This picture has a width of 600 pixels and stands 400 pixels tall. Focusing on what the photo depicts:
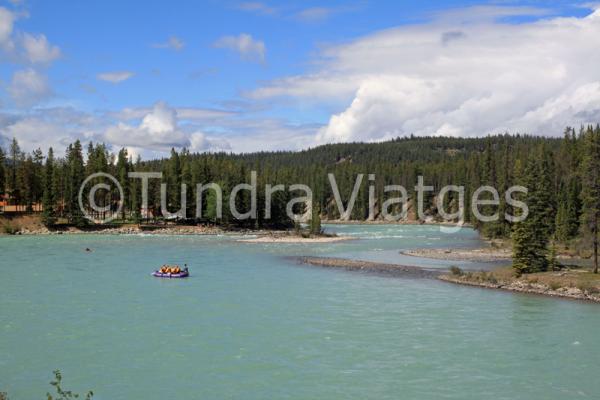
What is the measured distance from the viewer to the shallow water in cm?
2688

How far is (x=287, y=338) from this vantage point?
34.6 meters

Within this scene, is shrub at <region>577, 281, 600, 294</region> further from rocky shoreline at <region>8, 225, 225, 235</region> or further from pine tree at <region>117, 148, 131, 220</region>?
pine tree at <region>117, 148, 131, 220</region>

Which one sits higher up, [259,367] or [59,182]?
[59,182]

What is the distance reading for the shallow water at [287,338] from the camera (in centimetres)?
2688

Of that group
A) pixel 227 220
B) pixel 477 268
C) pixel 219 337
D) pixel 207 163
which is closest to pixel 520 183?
pixel 477 268

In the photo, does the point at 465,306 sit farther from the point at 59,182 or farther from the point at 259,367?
the point at 59,182

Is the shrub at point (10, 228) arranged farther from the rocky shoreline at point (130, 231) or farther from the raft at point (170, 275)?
the raft at point (170, 275)

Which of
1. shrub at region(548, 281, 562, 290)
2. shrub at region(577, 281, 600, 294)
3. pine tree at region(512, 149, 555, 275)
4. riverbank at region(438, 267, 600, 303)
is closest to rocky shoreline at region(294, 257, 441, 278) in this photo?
riverbank at region(438, 267, 600, 303)

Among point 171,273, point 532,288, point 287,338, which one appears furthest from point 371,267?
point 287,338

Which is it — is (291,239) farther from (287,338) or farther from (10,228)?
(287,338)

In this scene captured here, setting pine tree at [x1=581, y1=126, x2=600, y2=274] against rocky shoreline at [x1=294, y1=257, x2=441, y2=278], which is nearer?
pine tree at [x1=581, y1=126, x2=600, y2=274]

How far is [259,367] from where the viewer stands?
29.5 metres

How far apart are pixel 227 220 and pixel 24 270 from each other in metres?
72.9

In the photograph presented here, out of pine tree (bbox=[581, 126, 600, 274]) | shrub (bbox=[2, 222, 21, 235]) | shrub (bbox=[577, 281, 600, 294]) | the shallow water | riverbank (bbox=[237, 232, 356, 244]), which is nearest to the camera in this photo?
the shallow water
